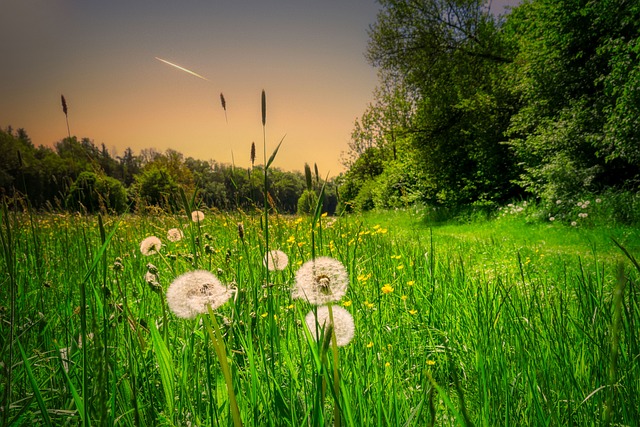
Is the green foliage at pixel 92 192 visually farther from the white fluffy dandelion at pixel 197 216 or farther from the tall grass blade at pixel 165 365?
the tall grass blade at pixel 165 365

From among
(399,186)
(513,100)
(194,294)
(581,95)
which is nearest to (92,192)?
(194,294)

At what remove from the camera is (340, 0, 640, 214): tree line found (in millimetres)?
7773

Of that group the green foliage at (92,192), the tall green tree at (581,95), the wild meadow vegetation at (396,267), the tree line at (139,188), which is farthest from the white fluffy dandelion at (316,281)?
the tall green tree at (581,95)

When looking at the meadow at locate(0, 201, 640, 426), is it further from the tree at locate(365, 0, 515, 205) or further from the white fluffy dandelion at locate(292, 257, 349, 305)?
the tree at locate(365, 0, 515, 205)

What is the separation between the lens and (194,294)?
3.24 ft

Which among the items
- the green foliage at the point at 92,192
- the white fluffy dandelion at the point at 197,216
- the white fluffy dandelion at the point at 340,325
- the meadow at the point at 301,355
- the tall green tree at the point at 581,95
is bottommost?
the meadow at the point at 301,355

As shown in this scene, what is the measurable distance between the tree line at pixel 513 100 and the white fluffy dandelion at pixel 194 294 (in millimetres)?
4291

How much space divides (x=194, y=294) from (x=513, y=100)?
13963 mm

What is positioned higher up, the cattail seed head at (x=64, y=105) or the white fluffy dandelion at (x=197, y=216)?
the cattail seed head at (x=64, y=105)

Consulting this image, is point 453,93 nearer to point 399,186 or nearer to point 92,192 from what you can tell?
point 399,186

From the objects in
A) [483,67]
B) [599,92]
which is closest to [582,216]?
[599,92]

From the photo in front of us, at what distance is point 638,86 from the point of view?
663 cm

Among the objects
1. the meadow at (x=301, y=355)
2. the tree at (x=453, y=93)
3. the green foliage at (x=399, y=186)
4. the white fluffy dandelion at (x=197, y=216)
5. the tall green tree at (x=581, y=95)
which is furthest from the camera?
the green foliage at (x=399, y=186)

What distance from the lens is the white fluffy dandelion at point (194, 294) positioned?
0.94 m
